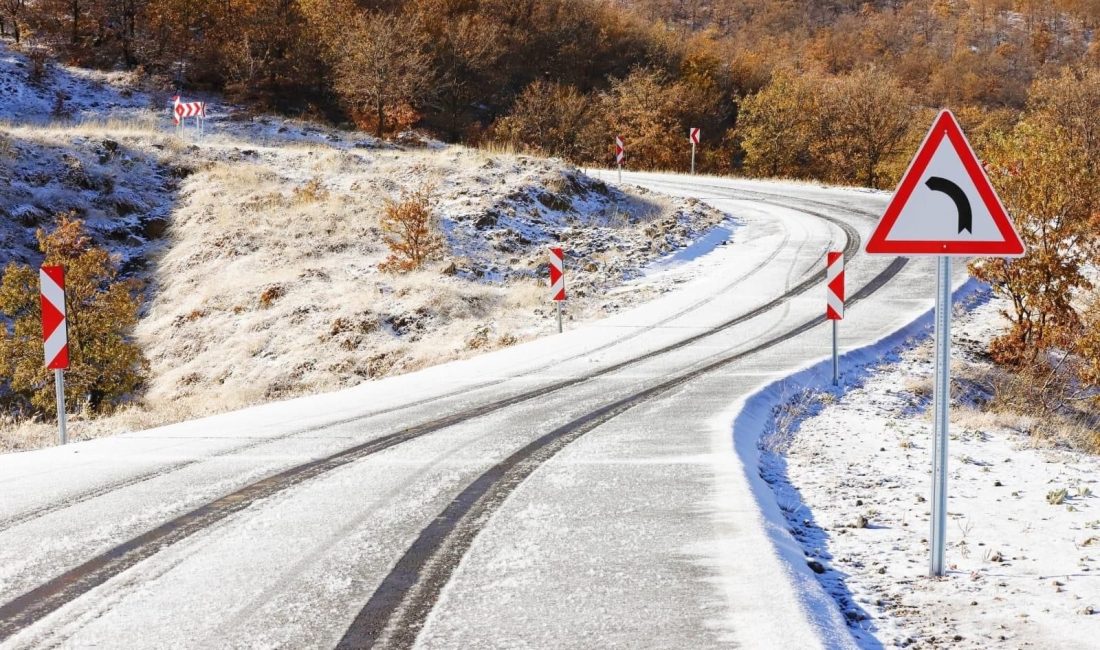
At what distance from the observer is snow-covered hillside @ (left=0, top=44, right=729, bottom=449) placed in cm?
1784

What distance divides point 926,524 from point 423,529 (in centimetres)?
329

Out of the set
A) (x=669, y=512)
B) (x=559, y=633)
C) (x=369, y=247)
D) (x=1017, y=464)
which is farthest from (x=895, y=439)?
(x=369, y=247)

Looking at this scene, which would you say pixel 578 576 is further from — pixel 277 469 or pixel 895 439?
pixel 895 439

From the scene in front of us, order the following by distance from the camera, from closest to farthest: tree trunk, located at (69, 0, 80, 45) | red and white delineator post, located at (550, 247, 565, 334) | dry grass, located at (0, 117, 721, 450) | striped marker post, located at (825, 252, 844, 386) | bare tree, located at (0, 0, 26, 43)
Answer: striped marker post, located at (825, 252, 844, 386)
red and white delineator post, located at (550, 247, 565, 334)
dry grass, located at (0, 117, 721, 450)
tree trunk, located at (69, 0, 80, 45)
bare tree, located at (0, 0, 26, 43)

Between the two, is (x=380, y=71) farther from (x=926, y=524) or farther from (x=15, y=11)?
(x=926, y=524)

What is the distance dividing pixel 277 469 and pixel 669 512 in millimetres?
3287

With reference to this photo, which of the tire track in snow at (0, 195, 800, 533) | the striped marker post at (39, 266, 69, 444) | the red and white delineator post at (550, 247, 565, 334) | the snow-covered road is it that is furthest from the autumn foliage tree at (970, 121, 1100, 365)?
the striped marker post at (39, 266, 69, 444)

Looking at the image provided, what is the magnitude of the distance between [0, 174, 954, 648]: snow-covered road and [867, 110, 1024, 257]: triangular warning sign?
72.3 inches

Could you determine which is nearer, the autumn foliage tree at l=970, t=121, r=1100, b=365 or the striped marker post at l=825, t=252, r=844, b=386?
the striped marker post at l=825, t=252, r=844, b=386

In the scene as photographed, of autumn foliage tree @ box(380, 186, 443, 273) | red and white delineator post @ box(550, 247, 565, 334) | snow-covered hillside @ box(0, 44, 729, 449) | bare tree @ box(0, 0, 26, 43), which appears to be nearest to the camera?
red and white delineator post @ box(550, 247, 565, 334)

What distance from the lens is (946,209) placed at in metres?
4.28

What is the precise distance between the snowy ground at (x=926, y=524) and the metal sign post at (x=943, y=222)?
462mm

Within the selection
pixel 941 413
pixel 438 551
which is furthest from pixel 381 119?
pixel 941 413

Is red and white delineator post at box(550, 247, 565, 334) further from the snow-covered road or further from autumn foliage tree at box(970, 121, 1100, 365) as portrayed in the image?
autumn foliage tree at box(970, 121, 1100, 365)
